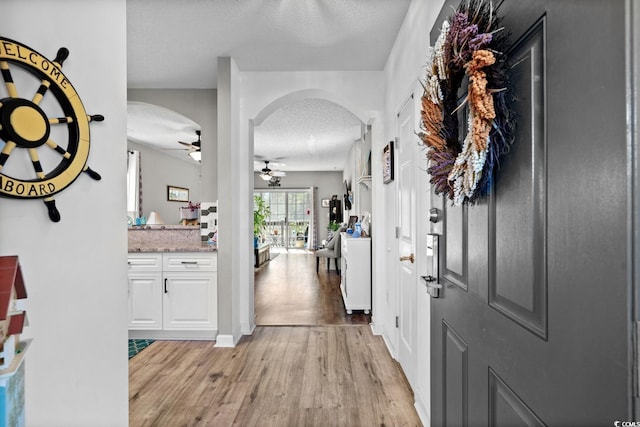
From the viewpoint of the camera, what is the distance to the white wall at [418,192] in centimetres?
193

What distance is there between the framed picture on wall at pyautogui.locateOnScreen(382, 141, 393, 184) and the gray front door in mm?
2007

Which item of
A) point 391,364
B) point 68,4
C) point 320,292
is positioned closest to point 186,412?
point 391,364

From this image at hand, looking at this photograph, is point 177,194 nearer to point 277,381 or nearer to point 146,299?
point 146,299

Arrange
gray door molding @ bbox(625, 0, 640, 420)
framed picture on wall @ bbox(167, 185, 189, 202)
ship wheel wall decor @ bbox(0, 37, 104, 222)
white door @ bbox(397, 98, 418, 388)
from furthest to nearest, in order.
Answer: framed picture on wall @ bbox(167, 185, 189, 202) < white door @ bbox(397, 98, 418, 388) < ship wheel wall decor @ bbox(0, 37, 104, 222) < gray door molding @ bbox(625, 0, 640, 420)

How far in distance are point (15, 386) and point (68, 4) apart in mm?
1120

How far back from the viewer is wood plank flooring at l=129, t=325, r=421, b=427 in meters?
2.02

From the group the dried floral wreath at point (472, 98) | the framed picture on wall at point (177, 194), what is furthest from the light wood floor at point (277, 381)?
the framed picture on wall at point (177, 194)

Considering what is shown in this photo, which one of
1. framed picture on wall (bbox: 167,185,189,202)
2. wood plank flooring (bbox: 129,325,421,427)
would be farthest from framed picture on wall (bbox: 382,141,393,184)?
framed picture on wall (bbox: 167,185,189,202)

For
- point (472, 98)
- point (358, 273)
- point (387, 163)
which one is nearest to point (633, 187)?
point (472, 98)

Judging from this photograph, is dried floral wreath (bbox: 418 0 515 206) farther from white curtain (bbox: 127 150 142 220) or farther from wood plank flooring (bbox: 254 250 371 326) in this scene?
white curtain (bbox: 127 150 142 220)

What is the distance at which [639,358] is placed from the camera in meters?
0.47

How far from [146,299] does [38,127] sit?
274 cm

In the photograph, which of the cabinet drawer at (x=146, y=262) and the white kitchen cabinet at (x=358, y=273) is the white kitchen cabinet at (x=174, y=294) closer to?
the cabinet drawer at (x=146, y=262)

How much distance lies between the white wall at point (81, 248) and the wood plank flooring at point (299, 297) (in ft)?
8.57
